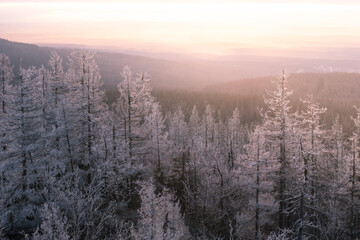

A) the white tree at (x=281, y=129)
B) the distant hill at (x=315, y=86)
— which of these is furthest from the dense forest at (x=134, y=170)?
the distant hill at (x=315, y=86)

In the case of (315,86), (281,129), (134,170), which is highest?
(315,86)

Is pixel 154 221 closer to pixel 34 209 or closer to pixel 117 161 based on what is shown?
pixel 34 209

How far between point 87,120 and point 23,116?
681 centimetres

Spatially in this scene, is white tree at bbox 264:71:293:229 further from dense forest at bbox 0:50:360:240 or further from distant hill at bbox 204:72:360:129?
distant hill at bbox 204:72:360:129

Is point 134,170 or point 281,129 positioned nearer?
point 281,129

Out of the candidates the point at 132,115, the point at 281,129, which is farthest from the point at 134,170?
the point at 281,129

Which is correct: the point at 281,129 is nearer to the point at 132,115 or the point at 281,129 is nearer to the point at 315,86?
the point at 132,115

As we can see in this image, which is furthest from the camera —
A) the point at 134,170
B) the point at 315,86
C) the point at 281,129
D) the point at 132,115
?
the point at 315,86

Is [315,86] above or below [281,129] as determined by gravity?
above

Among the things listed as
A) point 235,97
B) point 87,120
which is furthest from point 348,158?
point 235,97

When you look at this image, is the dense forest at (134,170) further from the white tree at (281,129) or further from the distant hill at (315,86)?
the distant hill at (315,86)

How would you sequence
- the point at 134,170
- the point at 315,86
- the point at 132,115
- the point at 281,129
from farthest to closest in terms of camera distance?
the point at 315,86, the point at 132,115, the point at 134,170, the point at 281,129

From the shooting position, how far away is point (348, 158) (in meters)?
26.5

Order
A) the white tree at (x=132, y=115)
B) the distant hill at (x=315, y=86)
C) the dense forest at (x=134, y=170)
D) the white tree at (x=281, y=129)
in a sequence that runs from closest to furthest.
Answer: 1. the dense forest at (x=134, y=170)
2. the white tree at (x=281, y=129)
3. the white tree at (x=132, y=115)
4. the distant hill at (x=315, y=86)
